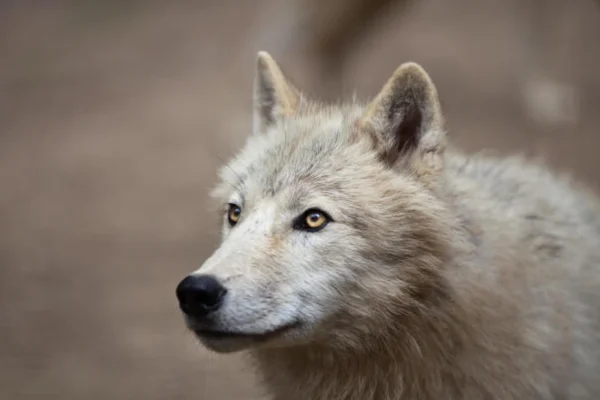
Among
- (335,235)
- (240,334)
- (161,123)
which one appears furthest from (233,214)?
(161,123)

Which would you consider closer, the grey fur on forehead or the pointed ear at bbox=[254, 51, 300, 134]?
the grey fur on forehead

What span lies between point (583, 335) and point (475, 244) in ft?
2.61

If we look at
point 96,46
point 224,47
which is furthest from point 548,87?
point 96,46

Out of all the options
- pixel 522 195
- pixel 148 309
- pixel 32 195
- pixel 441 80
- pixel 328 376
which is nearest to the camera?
pixel 328 376

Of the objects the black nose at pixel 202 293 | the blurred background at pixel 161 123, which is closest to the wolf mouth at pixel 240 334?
the black nose at pixel 202 293

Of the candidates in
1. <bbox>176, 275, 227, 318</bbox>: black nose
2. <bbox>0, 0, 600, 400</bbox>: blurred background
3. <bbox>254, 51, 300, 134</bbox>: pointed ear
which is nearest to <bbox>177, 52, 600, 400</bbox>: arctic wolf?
<bbox>176, 275, 227, 318</bbox>: black nose

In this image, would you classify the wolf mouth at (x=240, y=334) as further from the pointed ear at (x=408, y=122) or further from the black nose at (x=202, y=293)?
the pointed ear at (x=408, y=122)

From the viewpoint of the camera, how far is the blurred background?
21.0 ft

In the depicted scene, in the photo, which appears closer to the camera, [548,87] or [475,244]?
[475,244]

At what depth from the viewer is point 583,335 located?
13.6 ft

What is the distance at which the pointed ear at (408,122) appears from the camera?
368 centimetres

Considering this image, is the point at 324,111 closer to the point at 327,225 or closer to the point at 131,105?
the point at 327,225

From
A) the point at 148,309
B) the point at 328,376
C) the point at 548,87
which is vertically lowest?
the point at 148,309

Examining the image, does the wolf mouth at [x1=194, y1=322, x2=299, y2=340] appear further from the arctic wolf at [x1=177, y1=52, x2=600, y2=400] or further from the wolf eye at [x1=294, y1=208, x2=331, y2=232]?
the wolf eye at [x1=294, y1=208, x2=331, y2=232]
